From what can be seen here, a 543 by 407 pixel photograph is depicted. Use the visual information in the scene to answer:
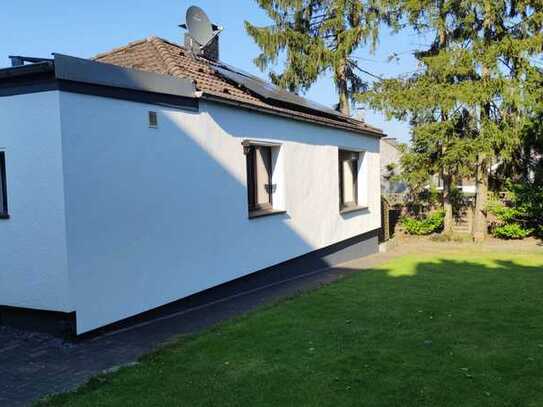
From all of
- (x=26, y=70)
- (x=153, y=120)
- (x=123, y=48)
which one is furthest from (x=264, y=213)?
(x=26, y=70)

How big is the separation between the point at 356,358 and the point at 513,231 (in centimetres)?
1513

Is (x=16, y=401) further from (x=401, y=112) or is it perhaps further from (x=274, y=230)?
(x=401, y=112)

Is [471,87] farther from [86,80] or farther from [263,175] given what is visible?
[86,80]

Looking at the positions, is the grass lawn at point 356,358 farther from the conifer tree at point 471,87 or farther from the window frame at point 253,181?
the conifer tree at point 471,87

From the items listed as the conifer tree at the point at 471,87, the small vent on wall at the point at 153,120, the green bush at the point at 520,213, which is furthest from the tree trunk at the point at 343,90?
the small vent on wall at the point at 153,120

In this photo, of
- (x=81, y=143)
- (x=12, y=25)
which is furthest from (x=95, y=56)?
(x=81, y=143)

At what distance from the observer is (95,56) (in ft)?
37.6

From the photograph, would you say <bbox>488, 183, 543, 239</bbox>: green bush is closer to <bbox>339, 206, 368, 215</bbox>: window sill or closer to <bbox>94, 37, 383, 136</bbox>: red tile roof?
<bbox>339, 206, 368, 215</bbox>: window sill

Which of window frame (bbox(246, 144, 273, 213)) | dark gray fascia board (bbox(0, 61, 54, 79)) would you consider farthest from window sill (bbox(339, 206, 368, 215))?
dark gray fascia board (bbox(0, 61, 54, 79))

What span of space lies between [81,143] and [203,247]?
291 cm

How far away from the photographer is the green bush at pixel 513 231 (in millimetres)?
18438

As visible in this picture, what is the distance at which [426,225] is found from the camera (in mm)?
20406

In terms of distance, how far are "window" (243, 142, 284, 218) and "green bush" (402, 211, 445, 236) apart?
11.1 meters

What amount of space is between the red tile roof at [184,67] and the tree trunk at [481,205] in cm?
958
